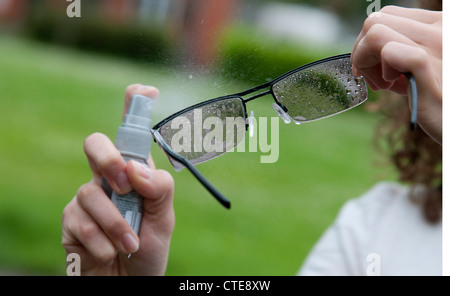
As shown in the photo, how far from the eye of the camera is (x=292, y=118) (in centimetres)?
78

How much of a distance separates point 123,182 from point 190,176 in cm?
23

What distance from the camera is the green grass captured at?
871 mm

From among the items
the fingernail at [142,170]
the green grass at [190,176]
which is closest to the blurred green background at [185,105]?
the green grass at [190,176]

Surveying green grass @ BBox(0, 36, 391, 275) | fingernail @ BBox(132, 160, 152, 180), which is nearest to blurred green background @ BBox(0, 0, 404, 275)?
green grass @ BBox(0, 36, 391, 275)

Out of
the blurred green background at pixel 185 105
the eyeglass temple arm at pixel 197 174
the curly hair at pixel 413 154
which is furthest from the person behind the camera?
the curly hair at pixel 413 154

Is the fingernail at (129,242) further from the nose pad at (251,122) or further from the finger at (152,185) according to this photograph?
the nose pad at (251,122)

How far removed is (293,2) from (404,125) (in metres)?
0.63

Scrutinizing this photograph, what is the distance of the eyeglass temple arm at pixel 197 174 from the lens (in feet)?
1.90

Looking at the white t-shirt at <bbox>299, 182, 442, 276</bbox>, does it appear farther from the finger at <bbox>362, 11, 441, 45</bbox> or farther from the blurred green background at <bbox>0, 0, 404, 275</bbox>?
the finger at <bbox>362, 11, 441, 45</bbox>

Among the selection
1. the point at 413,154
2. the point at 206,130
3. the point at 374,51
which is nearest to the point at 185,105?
the point at 206,130

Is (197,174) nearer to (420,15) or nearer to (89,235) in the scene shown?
(89,235)

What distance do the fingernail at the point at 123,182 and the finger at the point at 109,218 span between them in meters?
0.04

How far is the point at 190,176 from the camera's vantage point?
3.04 feet
